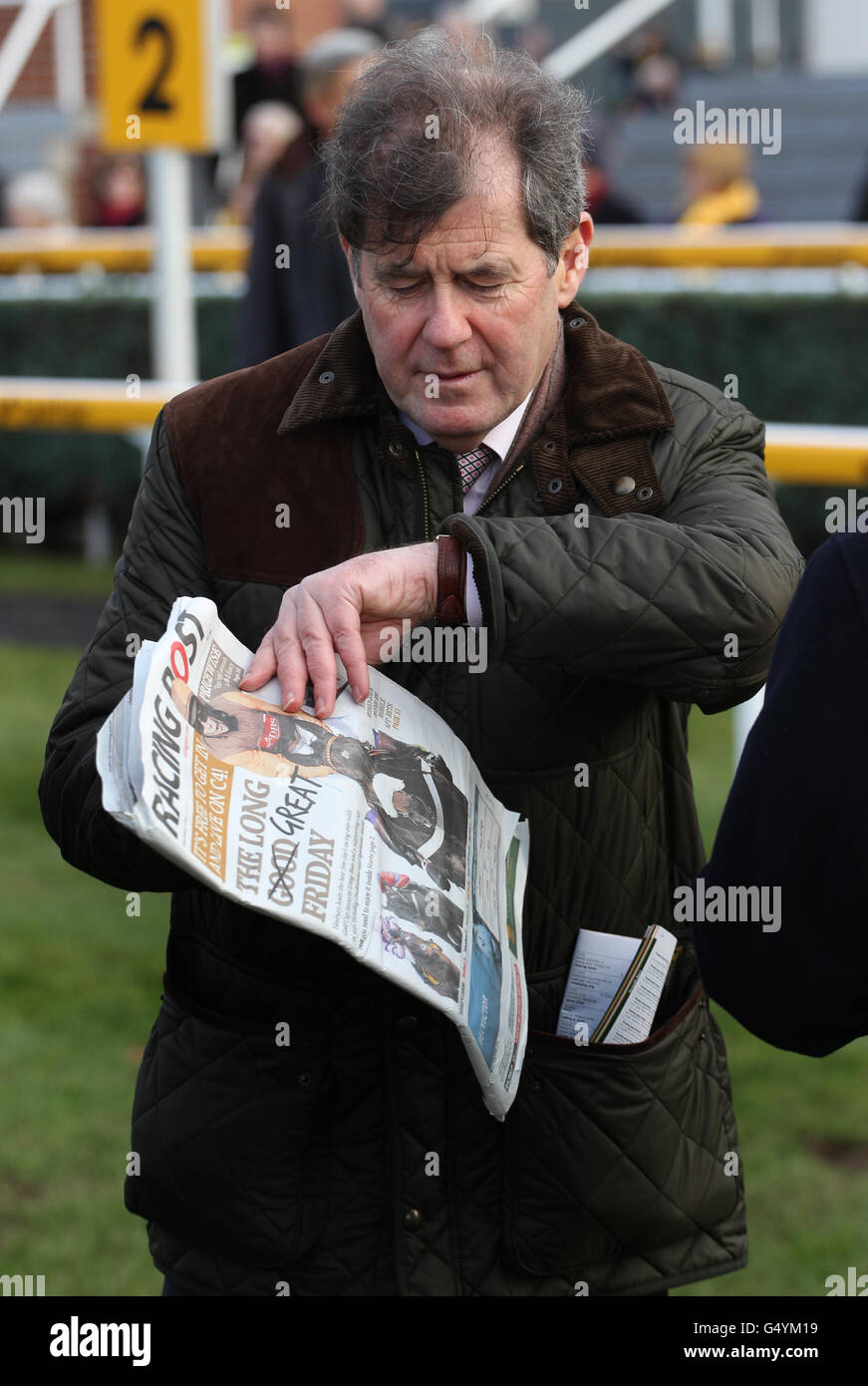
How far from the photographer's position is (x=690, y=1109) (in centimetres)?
260

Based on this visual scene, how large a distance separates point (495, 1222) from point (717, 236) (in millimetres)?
9903

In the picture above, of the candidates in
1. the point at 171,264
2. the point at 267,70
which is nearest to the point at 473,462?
the point at 171,264

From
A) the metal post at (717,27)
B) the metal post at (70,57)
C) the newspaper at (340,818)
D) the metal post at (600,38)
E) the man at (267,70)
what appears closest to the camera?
the newspaper at (340,818)

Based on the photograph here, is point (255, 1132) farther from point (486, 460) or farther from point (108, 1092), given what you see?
point (108, 1092)

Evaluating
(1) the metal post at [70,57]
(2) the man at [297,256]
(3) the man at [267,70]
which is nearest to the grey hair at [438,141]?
(2) the man at [297,256]

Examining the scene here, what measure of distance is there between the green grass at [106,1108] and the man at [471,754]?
1.45m

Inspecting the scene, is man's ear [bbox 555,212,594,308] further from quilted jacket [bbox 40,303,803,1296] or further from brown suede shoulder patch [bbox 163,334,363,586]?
brown suede shoulder patch [bbox 163,334,363,586]

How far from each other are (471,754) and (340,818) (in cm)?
39

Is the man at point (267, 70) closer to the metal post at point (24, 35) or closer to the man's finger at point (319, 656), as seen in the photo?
the metal post at point (24, 35)

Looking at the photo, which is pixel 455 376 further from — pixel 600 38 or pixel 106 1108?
pixel 600 38

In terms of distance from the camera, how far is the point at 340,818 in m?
2.12

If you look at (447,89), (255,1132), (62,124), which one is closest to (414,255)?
(447,89)

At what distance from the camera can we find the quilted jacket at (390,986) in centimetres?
247

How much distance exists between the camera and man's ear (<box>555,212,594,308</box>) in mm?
2467
